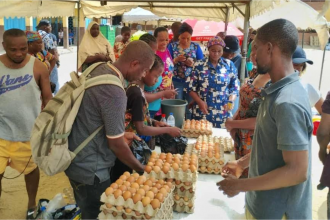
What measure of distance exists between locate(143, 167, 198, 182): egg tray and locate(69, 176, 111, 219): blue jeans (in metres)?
0.33

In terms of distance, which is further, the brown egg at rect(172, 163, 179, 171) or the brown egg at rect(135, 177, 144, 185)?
the brown egg at rect(172, 163, 179, 171)

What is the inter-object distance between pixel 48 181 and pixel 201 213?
9.16 ft

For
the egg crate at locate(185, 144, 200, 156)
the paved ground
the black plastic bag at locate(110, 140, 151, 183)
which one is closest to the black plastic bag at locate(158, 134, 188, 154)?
the egg crate at locate(185, 144, 200, 156)

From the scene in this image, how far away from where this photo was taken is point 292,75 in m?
1.44

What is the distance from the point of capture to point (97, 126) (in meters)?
1.90

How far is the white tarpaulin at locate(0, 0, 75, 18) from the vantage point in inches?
179

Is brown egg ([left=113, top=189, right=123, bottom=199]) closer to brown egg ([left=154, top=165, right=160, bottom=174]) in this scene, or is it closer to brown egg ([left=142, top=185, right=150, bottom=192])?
brown egg ([left=142, top=185, right=150, bottom=192])

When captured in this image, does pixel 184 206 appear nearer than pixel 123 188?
No

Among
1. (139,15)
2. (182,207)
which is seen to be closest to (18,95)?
(182,207)

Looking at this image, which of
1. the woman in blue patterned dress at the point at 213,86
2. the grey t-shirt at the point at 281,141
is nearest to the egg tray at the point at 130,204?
the grey t-shirt at the point at 281,141

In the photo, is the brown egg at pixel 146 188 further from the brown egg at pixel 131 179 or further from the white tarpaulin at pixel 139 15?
the white tarpaulin at pixel 139 15

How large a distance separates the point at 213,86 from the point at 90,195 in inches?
102

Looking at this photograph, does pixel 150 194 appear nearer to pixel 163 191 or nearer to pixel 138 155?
pixel 163 191

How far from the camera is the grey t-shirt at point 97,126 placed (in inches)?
71.6
